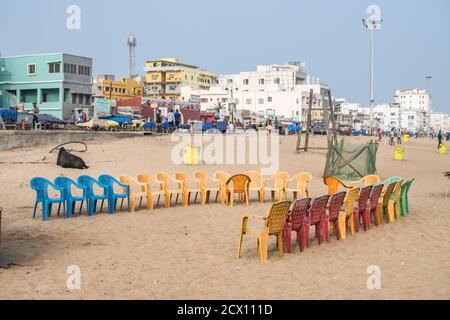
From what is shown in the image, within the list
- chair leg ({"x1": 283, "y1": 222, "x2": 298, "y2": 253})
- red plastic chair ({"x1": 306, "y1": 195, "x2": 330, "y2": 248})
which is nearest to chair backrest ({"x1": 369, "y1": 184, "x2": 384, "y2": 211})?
red plastic chair ({"x1": 306, "y1": 195, "x2": 330, "y2": 248})

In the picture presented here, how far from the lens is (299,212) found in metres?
9.35

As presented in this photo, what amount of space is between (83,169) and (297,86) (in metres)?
92.5

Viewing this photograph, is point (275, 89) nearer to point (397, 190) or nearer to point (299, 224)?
point (397, 190)

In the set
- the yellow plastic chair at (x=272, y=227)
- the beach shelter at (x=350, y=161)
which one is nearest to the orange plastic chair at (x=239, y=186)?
the yellow plastic chair at (x=272, y=227)

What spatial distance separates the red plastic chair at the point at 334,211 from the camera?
10.2 metres

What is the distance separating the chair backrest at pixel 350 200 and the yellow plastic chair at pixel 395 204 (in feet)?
5.90

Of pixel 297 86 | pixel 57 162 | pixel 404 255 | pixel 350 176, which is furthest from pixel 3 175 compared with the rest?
pixel 297 86

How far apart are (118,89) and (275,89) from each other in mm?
31159

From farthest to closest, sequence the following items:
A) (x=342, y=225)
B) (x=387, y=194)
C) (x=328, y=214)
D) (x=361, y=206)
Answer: (x=387, y=194), (x=361, y=206), (x=342, y=225), (x=328, y=214)

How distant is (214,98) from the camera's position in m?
101

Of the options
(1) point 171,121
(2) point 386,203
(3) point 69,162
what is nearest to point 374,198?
(2) point 386,203

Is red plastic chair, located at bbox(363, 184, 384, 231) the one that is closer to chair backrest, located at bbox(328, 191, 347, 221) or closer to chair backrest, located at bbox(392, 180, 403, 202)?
chair backrest, located at bbox(392, 180, 403, 202)

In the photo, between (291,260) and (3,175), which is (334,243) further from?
(3,175)
